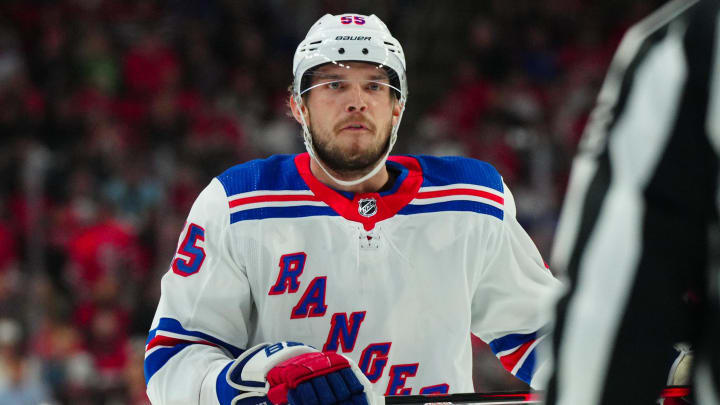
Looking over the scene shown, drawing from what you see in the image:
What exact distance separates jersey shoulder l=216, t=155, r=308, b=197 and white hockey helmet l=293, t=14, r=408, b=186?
0.26ft

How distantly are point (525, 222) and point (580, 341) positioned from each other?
219 inches

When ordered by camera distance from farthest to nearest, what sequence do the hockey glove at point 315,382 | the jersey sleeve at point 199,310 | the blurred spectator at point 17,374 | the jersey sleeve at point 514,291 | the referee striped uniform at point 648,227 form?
the blurred spectator at point 17,374 < the jersey sleeve at point 514,291 < the jersey sleeve at point 199,310 < the hockey glove at point 315,382 < the referee striped uniform at point 648,227

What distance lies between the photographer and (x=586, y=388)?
764mm

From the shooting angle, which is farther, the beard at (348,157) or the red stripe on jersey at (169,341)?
the beard at (348,157)

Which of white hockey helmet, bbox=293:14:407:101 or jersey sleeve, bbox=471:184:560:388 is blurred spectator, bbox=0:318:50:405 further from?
jersey sleeve, bbox=471:184:560:388

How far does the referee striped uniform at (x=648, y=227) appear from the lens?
727 millimetres

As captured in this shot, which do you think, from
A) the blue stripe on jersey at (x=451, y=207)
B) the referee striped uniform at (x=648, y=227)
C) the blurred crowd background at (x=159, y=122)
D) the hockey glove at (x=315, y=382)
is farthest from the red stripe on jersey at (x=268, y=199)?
the blurred crowd background at (x=159, y=122)

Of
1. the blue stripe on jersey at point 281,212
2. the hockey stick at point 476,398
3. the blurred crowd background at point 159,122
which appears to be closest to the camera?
the hockey stick at point 476,398

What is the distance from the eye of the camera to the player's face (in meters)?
2.35

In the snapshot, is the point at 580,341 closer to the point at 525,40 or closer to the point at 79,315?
the point at 79,315

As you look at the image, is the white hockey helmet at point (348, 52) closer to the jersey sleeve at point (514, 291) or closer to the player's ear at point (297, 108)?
the player's ear at point (297, 108)

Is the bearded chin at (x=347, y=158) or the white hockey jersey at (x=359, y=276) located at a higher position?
the bearded chin at (x=347, y=158)

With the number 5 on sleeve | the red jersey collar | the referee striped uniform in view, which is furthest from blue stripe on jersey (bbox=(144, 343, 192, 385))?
the referee striped uniform

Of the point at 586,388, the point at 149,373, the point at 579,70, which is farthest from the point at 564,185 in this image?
the point at 586,388
